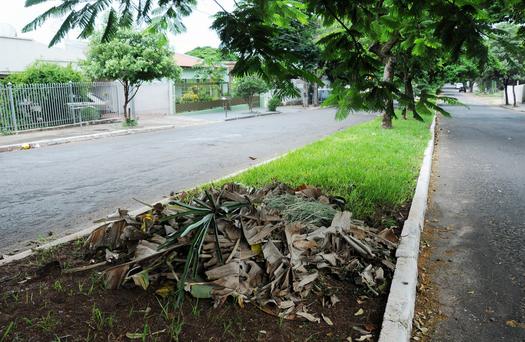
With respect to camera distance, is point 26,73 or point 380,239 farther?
point 26,73

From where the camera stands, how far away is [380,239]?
4.39 metres

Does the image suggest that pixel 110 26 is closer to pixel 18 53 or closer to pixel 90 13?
pixel 90 13

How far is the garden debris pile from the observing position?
3.34 m

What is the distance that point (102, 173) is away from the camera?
9031 millimetres

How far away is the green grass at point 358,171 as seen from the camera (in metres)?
5.95

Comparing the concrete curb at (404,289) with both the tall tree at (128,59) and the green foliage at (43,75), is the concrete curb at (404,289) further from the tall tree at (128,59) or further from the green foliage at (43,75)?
the green foliage at (43,75)

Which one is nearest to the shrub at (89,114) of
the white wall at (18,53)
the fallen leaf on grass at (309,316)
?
the white wall at (18,53)

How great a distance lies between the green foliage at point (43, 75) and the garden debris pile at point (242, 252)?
55.1 feet

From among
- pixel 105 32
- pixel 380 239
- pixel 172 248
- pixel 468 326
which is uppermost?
pixel 105 32

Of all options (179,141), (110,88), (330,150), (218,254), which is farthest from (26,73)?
(218,254)

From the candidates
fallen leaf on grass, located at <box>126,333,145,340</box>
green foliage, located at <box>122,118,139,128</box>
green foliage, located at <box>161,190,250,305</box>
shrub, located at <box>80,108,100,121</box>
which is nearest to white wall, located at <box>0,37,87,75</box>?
shrub, located at <box>80,108,100,121</box>

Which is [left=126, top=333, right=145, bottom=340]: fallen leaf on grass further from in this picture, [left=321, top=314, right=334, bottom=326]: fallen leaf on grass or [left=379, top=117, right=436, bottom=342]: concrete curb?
[left=379, top=117, right=436, bottom=342]: concrete curb

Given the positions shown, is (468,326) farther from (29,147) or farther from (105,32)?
(29,147)

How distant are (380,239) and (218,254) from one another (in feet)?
5.67
